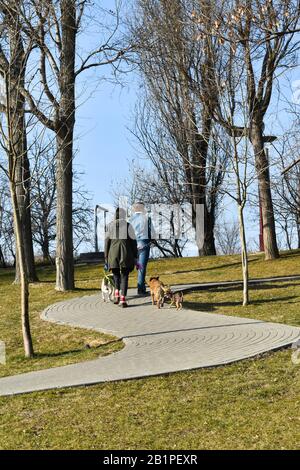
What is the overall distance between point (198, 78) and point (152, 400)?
12741mm

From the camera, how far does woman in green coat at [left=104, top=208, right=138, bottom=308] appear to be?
11148 mm

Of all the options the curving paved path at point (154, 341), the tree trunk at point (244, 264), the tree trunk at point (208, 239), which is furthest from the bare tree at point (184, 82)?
the curving paved path at point (154, 341)

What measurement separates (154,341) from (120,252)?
3379 millimetres

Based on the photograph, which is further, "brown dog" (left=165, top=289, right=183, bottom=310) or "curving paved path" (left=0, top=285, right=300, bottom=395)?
"brown dog" (left=165, top=289, right=183, bottom=310)

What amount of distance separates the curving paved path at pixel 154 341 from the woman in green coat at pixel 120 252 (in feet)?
1.50

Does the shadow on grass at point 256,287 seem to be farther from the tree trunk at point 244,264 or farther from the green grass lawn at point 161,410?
the green grass lawn at point 161,410

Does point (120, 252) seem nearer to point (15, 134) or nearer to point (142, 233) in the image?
point (142, 233)

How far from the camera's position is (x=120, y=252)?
1125cm

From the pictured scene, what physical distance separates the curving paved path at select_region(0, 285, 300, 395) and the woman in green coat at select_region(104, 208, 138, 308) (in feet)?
1.50

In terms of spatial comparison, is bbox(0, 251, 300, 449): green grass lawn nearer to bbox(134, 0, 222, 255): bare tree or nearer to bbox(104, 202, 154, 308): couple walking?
bbox(104, 202, 154, 308): couple walking

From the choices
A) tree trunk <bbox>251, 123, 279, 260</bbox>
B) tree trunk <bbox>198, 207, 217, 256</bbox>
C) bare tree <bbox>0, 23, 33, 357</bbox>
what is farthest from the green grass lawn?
tree trunk <bbox>198, 207, 217, 256</bbox>

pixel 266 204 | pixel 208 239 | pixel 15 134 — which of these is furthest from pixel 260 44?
pixel 208 239

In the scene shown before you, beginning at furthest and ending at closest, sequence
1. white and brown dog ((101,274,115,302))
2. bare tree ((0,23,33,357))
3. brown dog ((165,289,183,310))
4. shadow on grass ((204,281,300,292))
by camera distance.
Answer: shadow on grass ((204,281,300,292)), white and brown dog ((101,274,115,302)), brown dog ((165,289,183,310)), bare tree ((0,23,33,357))
